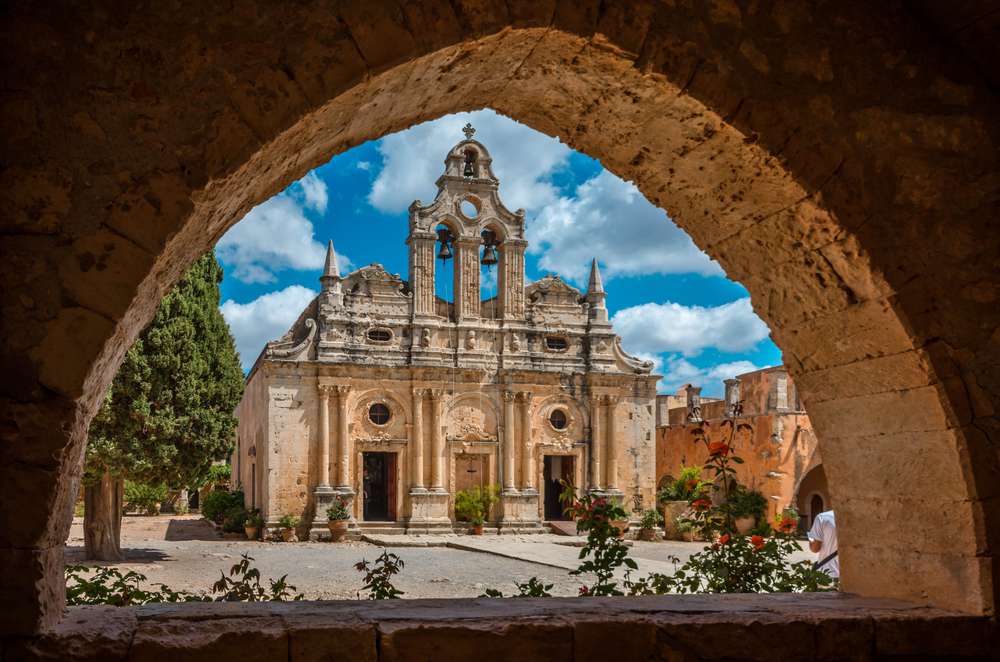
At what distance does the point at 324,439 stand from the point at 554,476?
22.6 feet

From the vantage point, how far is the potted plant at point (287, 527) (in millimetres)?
21062

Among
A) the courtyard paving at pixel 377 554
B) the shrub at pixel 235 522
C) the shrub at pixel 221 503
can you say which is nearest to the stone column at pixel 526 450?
the courtyard paving at pixel 377 554

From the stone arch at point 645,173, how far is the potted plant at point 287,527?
19.1 meters

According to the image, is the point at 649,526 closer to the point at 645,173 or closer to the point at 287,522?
the point at 287,522

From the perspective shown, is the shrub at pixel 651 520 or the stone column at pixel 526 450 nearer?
the shrub at pixel 651 520

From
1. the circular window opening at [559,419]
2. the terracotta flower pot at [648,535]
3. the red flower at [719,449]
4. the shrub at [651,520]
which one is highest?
the circular window opening at [559,419]

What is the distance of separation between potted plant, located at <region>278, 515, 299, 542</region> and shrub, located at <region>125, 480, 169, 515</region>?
8823mm

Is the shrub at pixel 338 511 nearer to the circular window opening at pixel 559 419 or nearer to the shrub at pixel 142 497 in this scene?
the circular window opening at pixel 559 419

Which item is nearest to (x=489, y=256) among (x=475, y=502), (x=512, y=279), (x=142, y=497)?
(x=512, y=279)

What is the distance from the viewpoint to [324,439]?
72.6 feet

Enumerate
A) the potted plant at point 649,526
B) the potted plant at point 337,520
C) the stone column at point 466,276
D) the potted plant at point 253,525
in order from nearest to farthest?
the potted plant at point 337,520, the potted plant at point 253,525, the potted plant at point 649,526, the stone column at point 466,276

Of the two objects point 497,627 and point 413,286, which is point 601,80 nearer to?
point 497,627

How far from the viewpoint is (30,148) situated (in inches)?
89.2

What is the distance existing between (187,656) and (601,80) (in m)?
2.11
